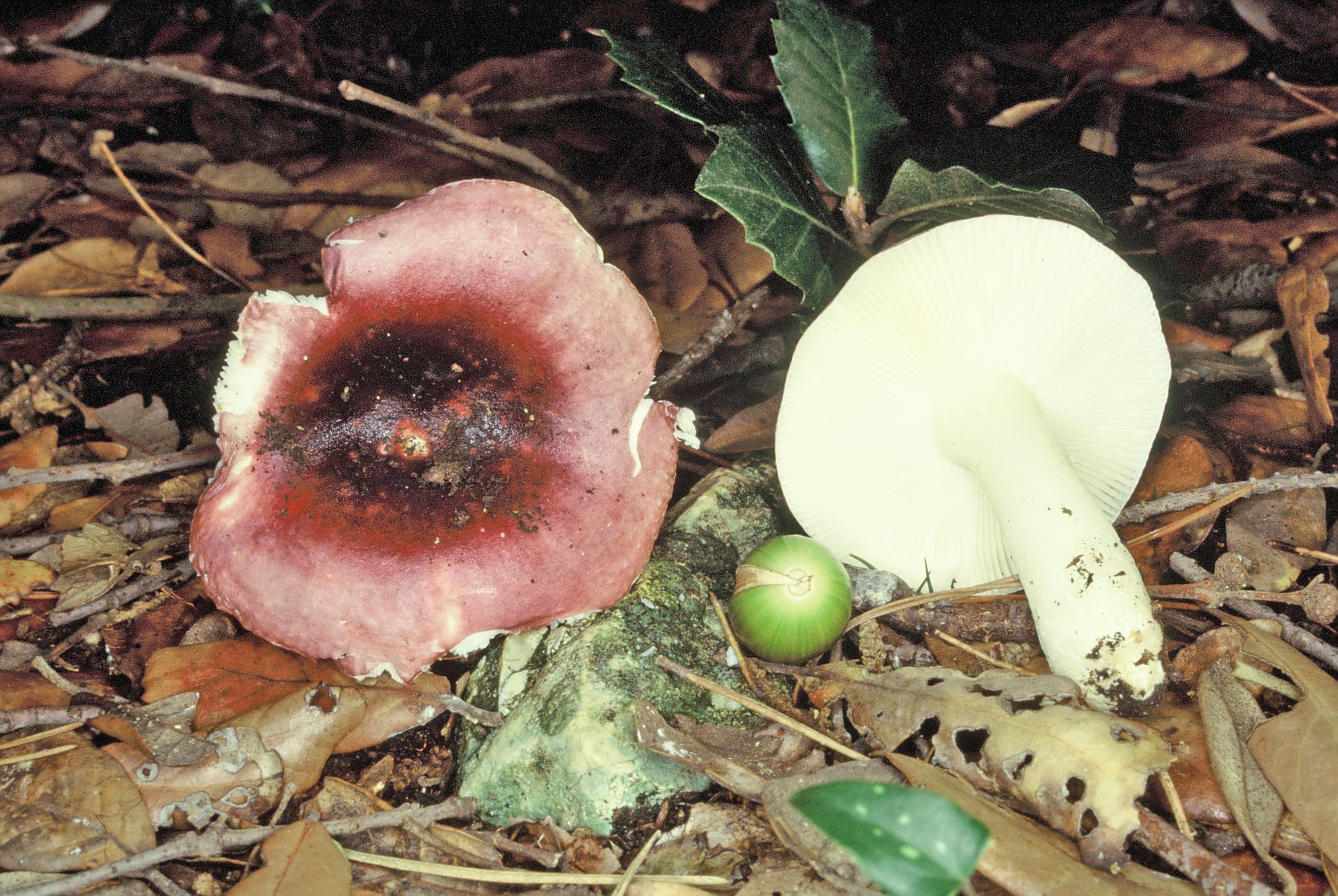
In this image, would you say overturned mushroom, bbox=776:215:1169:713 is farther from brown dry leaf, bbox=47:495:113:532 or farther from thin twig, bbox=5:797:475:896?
brown dry leaf, bbox=47:495:113:532

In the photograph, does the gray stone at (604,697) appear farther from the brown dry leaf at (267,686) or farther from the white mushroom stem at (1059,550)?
the white mushroom stem at (1059,550)

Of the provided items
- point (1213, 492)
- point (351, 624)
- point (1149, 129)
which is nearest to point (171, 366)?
point (351, 624)

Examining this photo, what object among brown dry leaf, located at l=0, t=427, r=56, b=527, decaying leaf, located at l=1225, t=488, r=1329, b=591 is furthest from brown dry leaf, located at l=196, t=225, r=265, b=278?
decaying leaf, located at l=1225, t=488, r=1329, b=591

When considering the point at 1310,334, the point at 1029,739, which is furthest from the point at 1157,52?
the point at 1029,739

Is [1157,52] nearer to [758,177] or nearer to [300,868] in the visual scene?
[758,177]

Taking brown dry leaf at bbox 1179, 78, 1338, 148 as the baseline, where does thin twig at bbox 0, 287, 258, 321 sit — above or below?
below

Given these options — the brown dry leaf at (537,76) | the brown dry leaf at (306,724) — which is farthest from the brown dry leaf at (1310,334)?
the brown dry leaf at (306,724)
